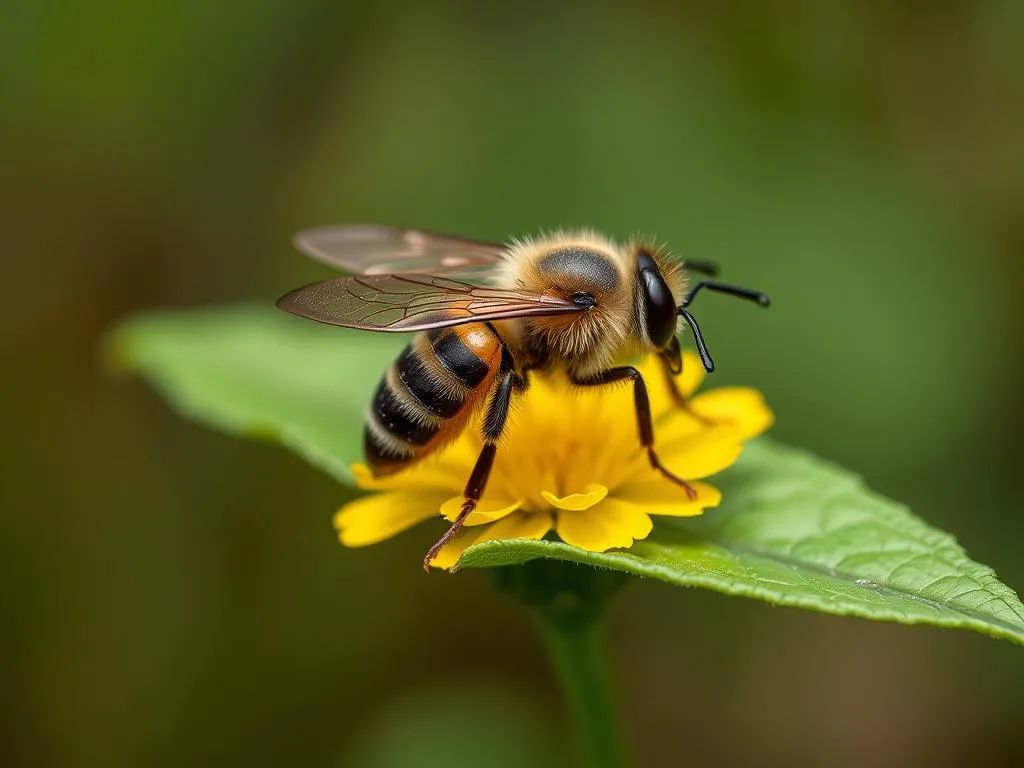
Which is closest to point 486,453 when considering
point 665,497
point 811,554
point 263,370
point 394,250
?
point 665,497

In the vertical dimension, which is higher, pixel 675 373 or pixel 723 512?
pixel 675 373

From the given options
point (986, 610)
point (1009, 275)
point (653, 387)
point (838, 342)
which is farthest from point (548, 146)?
point (986, 610)

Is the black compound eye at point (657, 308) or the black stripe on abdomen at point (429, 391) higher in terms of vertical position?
the black compound eye at point (657, 308)

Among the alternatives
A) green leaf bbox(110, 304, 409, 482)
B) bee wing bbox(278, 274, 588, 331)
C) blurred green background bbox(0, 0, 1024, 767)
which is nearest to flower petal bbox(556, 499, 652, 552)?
bee wing bbox(278, 274, 588, 331)

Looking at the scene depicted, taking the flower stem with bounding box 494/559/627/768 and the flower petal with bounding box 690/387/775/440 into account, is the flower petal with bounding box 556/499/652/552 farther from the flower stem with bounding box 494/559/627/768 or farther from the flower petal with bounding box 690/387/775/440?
the flower petal with bounding box 690/387/775/440

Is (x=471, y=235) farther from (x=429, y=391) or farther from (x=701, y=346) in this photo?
(x=701, y=346)

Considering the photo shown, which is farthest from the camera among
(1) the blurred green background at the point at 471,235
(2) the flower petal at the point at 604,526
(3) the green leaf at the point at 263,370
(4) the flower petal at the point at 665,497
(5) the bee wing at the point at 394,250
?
(1) the blurred green background at the point at 471,235

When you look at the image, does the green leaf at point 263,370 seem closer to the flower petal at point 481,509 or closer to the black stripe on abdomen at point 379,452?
the black stripe on abdomen at point 379,452

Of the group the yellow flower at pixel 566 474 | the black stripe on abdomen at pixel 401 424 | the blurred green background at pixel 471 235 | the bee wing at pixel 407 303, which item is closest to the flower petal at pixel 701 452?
the yellow flower at pixel 566 474
